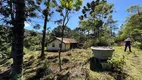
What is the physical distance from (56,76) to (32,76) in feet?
6.24

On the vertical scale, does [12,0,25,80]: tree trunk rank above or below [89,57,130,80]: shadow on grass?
above

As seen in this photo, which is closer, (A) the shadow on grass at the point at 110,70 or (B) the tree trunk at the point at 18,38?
(B) the tree trunk at the point at 18,38

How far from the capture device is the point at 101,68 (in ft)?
28.8

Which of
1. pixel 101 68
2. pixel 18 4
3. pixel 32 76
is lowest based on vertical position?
pixel 32 76

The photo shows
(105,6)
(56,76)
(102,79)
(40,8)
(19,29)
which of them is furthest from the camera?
(105,6)

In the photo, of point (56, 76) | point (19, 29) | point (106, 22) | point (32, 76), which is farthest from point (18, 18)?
point (106, 22)

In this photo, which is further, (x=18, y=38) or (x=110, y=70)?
(x=110, y=70)

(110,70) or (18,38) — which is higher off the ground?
(18,38)

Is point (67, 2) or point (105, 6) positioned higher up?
point (105, 6)

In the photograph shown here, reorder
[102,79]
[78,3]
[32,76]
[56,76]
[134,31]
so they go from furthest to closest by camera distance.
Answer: [134,31]
[78,3]
[32,76]
[56,76]
[102,79]

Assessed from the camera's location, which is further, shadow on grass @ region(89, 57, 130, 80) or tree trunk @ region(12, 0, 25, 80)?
shadow on grass @ region(89, 57, 130, 80)

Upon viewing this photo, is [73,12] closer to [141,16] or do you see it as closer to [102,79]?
[102,79]

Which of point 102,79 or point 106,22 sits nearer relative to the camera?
point 102,79

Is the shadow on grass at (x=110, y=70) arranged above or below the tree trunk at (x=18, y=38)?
below
